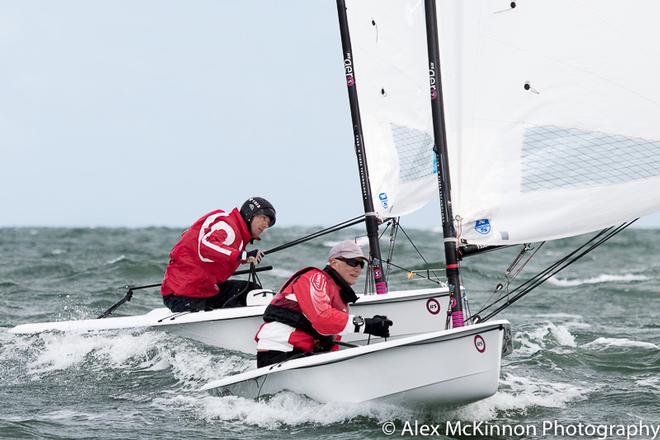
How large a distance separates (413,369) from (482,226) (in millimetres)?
878

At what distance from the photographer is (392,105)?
7582mm

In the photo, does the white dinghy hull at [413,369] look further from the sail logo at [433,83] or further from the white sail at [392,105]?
the white sail at [392,105]

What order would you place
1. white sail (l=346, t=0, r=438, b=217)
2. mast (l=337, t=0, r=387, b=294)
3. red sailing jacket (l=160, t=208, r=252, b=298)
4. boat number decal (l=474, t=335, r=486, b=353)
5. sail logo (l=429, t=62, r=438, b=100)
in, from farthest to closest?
mast (l=337, t=0, r=387, b=294) → white sail (l=346, t=0, r=438, b=217) → red sailing jacket (l=160, t=208, r=252, b=298) → sail logo (l=429, t=62, r=438, b=100) → boat number decal (l=474, t=335, r=486, b=353)

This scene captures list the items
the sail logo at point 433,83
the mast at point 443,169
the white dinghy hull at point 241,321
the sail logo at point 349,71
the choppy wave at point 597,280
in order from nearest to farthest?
the mast at point 443,169, the sail logo at point 433,83, the white dinghy hull at point 241,321, the sail logo at point 349,71, the choppy wave at point 597,280

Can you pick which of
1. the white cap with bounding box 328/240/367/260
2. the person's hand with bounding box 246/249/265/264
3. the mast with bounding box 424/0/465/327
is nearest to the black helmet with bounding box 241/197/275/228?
the person's hand with bounding box 246/249/265/264

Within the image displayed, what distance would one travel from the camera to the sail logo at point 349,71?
303 inches

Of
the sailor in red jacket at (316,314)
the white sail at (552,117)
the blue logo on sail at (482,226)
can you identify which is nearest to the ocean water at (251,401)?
the sailor in red jacket at (316,314)

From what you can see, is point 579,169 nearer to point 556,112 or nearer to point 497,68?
point 556,112

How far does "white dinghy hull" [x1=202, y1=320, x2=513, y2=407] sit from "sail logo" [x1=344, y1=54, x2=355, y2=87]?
334cm

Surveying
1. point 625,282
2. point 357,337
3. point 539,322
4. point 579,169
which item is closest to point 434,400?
point 579,169

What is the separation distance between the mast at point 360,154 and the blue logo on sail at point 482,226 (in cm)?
251

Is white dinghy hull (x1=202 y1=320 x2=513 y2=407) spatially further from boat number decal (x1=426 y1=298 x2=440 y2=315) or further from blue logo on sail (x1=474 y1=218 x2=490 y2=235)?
boat number decal (x1=426 y1=298 x2=440 y2=315)

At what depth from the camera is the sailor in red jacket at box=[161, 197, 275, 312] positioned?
6.59m

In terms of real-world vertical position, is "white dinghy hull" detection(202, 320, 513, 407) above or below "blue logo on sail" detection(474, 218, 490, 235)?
below
